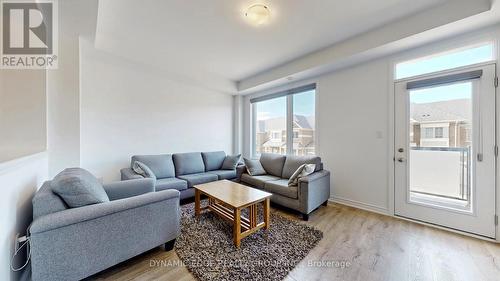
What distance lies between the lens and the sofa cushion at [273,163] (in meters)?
3.59

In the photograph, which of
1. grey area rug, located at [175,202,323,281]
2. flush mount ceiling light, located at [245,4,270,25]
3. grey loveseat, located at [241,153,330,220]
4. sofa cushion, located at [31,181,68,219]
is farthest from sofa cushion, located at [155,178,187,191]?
flush mount ceiling light, located at [245,4,270,25]

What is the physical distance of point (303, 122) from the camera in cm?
404

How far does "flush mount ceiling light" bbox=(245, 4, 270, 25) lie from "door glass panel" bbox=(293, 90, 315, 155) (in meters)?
2.12

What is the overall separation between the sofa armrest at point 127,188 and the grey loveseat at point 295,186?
1705 millimetres

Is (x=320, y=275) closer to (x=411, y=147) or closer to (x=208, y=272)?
(x=208, y=272)

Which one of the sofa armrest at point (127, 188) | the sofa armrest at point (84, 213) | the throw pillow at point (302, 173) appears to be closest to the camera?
the sofa armrest at point (84, 213)

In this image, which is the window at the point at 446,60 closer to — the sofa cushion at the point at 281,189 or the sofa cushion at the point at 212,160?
the sofa cushion at the point at 281,189

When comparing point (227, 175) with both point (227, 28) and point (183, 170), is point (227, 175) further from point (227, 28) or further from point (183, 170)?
point (227, 28)

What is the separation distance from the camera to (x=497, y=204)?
2068mm

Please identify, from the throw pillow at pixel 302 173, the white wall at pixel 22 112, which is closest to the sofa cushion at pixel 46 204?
the white wall at pixel 22 112

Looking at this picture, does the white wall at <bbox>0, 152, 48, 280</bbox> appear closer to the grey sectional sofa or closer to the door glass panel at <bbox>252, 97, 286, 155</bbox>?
the grey sectional sofa

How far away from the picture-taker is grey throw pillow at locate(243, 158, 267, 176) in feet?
11.7

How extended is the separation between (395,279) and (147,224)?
2.16 m

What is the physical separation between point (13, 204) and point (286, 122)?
13.3 ft
